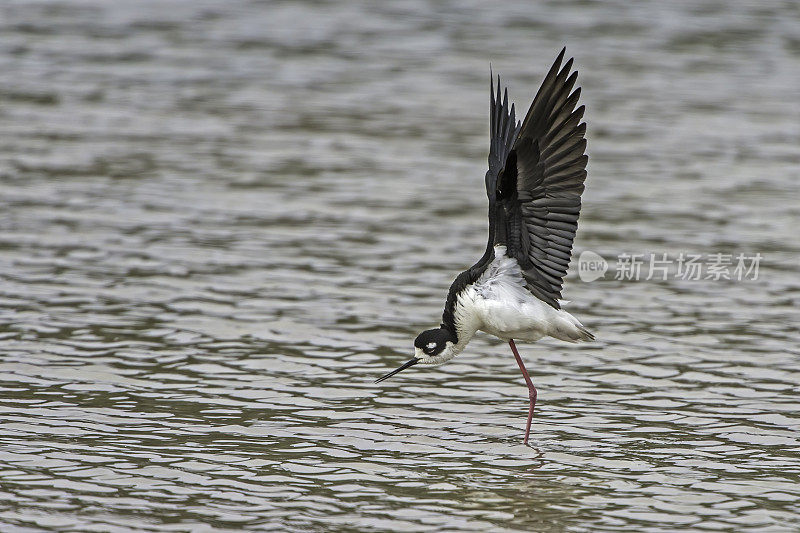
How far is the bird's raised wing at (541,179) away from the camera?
749 centimetres

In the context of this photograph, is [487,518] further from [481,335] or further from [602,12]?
[602,12]

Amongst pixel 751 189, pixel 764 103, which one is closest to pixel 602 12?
pixel 764 103

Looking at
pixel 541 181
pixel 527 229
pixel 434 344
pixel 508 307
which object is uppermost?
pixel 541 181

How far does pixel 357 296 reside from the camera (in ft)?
35.7

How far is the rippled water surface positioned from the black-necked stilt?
63 centimetres

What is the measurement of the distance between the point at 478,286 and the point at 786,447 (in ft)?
6.36

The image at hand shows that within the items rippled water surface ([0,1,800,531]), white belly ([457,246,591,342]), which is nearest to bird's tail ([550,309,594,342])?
white belly ([457,246,591,342])

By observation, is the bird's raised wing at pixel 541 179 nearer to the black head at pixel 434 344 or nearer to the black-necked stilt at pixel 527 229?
the black-necked stilt at pixel 527 229

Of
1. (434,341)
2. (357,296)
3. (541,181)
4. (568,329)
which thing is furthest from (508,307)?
Result: (357,296)

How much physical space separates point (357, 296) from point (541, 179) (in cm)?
355

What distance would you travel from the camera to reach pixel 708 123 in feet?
56.3

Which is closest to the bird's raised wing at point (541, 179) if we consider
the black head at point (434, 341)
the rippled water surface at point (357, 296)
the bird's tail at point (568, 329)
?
the bird's tail at point (568, 329)

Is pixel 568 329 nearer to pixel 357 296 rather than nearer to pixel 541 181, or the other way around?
pixel 541 181

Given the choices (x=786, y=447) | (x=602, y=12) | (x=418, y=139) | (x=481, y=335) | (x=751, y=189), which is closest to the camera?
(x=786, y=447)
